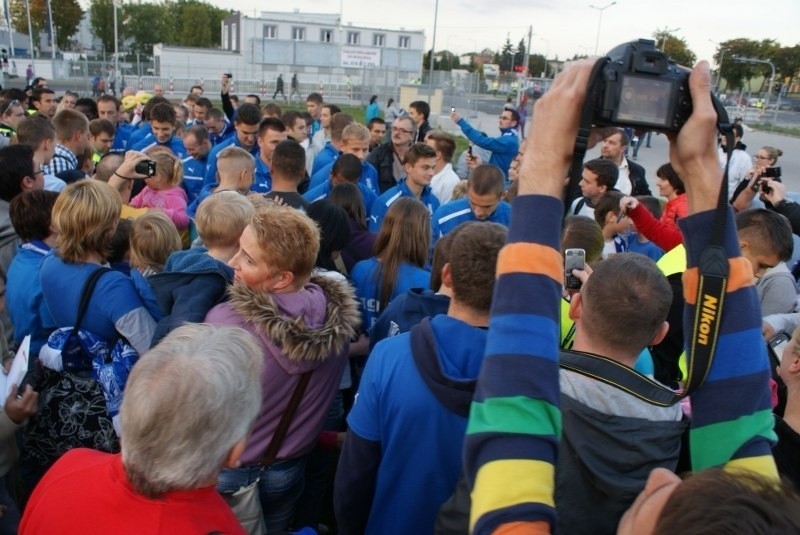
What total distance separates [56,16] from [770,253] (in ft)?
252

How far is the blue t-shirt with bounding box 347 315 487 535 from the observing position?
85.0 inches

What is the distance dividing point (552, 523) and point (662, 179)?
21.2 ft

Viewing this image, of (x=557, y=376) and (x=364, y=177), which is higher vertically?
(x=557, y=376)

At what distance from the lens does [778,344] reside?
10.5ft

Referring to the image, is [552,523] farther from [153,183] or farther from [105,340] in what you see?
[153,183]

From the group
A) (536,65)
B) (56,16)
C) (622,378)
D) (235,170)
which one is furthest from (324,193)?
(536,65)

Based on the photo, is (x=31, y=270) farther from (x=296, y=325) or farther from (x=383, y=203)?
(x=383, y=203)

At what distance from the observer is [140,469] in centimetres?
157

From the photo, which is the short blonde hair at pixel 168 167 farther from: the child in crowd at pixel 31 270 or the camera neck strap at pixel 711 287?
the camera neck strap at pixel 711 287

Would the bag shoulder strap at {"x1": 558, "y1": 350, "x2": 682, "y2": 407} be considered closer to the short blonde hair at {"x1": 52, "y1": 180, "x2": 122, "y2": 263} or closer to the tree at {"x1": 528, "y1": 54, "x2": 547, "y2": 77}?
the short blonde hair at {"x1": 52, "y1": 180, "x2": 122, "y2": 263}

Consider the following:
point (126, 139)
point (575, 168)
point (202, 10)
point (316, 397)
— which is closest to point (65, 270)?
point (316, 397)

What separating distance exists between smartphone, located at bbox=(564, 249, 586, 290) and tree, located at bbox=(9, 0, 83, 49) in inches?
2983

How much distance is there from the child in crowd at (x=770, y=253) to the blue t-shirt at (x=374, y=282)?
204 centimetres

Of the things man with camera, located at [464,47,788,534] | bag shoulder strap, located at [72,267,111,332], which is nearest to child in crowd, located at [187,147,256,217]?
bag shoulder strap, located at [72,267,111,332]
